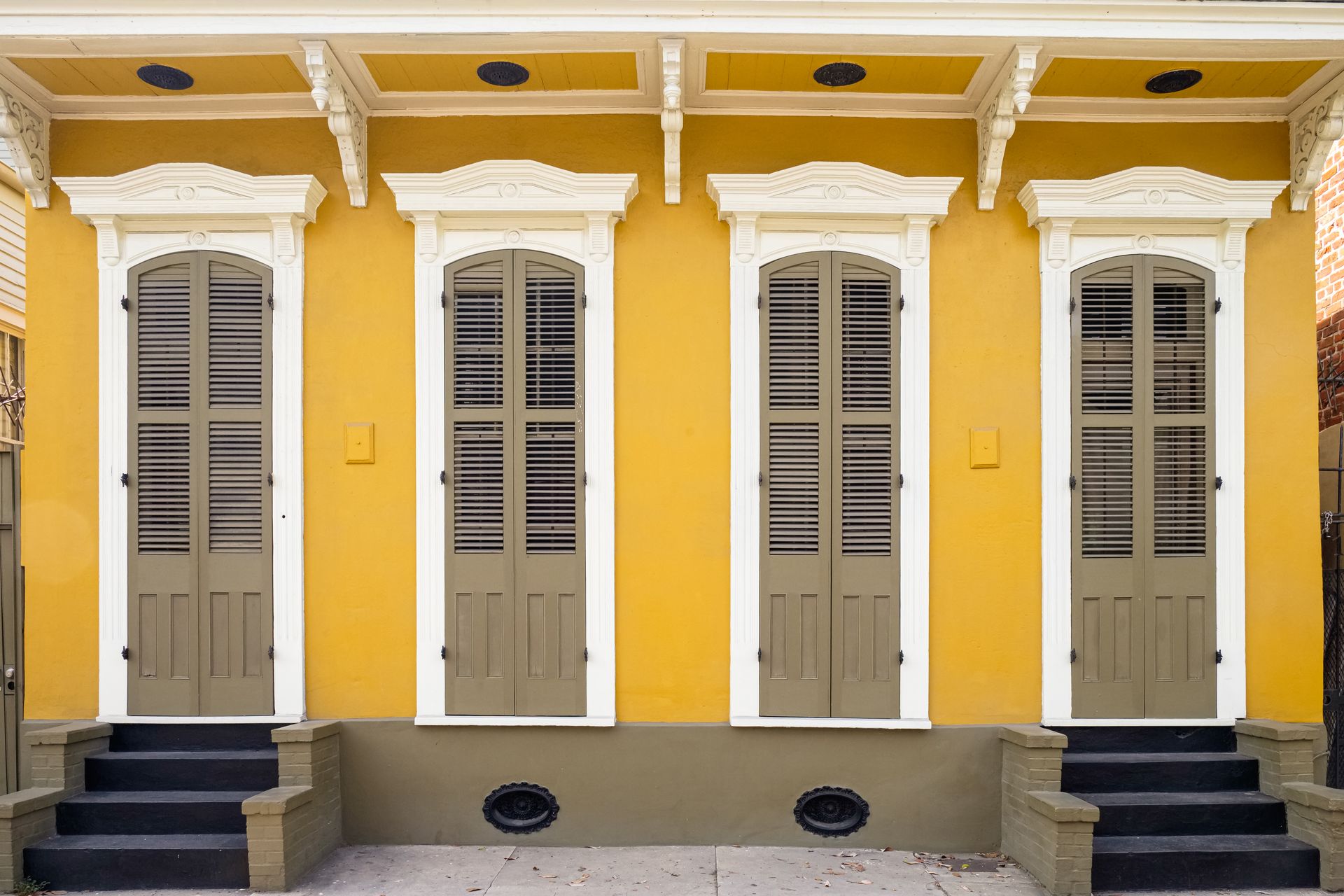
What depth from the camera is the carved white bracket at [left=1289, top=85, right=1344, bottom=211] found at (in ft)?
17.3

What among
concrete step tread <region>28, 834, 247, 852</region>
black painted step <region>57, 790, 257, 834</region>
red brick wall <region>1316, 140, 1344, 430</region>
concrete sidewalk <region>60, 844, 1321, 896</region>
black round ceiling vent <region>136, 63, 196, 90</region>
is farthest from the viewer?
red brick wall <region>1316, 140, 1344, 430</region>

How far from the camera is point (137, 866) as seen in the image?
191 inches

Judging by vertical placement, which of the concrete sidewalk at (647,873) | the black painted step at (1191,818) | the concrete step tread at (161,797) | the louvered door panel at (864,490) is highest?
the louvered door panel at (864,490)

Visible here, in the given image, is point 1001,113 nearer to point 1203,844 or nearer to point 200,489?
point 1203,844

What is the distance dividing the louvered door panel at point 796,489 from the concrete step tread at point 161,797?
3.25 metres

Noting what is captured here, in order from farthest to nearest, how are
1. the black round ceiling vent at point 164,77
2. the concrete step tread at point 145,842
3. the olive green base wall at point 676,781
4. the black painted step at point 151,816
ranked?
the olive green base wall at point 676,781 → the black round ceiling vent at point 164,77 → the black painted step at point 151,816 → the concrete step tread at point 145,842

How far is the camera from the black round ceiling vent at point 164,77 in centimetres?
520

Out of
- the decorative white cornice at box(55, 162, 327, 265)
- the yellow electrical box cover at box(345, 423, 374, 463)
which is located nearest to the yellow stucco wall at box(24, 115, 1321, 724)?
the yellow electrical box cover at box(345, 423, 374, 463)

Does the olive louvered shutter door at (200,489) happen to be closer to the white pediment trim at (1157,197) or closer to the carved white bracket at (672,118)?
the carved white bracket at (672,118)

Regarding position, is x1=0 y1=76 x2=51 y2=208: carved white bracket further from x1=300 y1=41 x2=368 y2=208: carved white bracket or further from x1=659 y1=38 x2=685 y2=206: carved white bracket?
x1=659 y1=38 x2=685 y2=206: carved white bracket

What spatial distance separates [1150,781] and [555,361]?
454 cm

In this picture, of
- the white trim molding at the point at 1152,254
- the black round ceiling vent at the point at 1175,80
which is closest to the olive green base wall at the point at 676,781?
the white trim molding at the point at 1152,254

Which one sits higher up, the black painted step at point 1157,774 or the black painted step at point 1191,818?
the black painted step at point 1157,774

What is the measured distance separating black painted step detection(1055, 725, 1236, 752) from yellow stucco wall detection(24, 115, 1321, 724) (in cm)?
30
